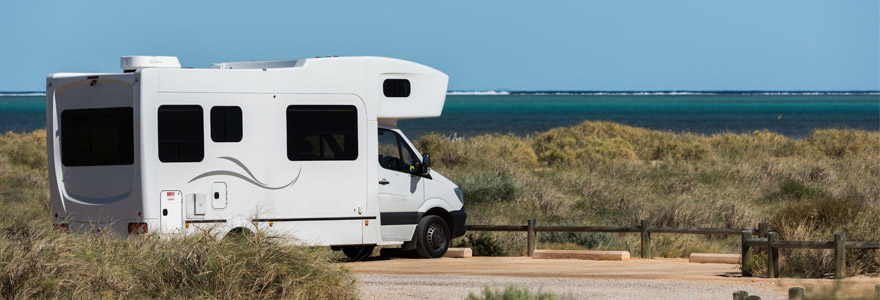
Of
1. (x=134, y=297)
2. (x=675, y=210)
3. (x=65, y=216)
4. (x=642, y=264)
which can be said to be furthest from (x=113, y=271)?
(x=675, y=210)

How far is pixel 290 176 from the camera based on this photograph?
43.3 ft

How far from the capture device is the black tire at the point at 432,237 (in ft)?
48.5

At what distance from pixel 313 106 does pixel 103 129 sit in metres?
2.53

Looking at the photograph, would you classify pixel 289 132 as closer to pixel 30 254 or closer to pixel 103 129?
pixel 103 129

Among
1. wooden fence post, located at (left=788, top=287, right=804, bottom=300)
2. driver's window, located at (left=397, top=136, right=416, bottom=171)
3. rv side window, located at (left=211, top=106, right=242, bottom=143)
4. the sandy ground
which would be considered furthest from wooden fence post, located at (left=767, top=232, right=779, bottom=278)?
rv side window, located at (left=211, top=106, right=242, bottom=143)

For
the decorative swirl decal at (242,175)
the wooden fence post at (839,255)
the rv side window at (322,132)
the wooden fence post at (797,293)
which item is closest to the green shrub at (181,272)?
the decorative swirl decal at (242,175)

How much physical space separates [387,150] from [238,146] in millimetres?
2306

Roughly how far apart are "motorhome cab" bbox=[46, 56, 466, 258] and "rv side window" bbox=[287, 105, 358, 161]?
0.05 ft

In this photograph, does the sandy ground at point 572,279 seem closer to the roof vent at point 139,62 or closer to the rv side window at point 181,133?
the rv side window at point 181,133

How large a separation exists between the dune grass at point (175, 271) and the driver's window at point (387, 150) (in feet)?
14.0

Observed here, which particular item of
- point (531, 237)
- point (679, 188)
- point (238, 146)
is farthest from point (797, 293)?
point (679, 188)

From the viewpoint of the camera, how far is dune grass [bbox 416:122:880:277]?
15445 mm

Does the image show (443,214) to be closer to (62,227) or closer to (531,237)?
(531,237)

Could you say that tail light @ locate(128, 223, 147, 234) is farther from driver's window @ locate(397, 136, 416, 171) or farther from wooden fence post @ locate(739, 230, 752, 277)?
wooden fence post @ locate(739, 230, 752, 277)
